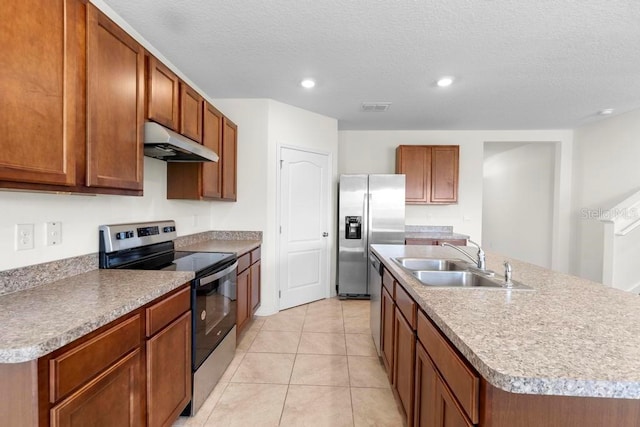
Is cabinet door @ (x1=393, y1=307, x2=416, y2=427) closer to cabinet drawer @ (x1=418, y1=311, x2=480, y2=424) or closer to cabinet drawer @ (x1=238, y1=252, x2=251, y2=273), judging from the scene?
cabinet drawer @ (x1=418, y1=311, x2=480, y2=424)

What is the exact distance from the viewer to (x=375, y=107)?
11.8ft

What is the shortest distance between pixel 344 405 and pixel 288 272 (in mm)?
1839

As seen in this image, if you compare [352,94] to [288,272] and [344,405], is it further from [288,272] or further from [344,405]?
[344,405]

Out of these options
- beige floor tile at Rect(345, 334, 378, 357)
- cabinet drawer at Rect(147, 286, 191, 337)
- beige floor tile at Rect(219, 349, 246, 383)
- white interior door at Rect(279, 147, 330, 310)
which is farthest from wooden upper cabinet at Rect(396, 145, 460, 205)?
cabinet drawer at Rect(147, 286, 191, 337)

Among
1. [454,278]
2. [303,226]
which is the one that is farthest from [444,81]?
[303,226]

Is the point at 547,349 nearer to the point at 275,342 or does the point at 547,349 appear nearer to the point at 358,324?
the point at 275,342

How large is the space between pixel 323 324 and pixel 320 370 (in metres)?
0.86

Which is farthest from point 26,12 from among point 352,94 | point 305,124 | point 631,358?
point 305,124

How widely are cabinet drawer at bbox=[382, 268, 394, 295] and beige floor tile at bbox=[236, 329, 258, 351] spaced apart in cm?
139

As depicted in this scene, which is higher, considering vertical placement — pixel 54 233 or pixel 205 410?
pixel 54 233

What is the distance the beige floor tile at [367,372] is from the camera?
2.13 meters

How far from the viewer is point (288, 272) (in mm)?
3572

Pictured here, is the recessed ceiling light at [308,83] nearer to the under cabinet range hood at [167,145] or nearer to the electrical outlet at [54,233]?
the under cabinet range hood at [167,145]

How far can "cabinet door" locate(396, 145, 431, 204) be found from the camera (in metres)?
4.32
